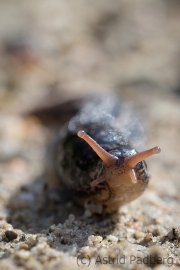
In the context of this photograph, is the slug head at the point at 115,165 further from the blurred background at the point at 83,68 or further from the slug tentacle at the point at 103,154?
the blurred background at the point at 83,68

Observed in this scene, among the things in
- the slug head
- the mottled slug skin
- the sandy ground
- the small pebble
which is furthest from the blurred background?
the slug head

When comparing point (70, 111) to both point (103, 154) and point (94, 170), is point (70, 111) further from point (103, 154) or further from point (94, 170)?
point (103, 154)

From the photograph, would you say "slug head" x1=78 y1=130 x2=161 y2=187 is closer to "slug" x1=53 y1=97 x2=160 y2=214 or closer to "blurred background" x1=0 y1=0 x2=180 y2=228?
"slug" x1=53 y1=97 x2=160 y2=214

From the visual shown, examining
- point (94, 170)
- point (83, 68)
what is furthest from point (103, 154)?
point (83, 68)

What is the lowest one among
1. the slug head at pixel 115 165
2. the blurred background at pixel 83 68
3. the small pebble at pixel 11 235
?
the small pebble at pixel 11 235

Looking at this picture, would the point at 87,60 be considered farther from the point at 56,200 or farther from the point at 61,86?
the point at 56,200

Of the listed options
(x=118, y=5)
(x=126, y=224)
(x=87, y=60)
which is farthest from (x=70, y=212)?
(x=118, y=5)

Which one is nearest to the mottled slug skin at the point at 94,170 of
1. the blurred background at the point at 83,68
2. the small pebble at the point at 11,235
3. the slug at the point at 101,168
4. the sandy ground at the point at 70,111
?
the slug at the point at 101,168
